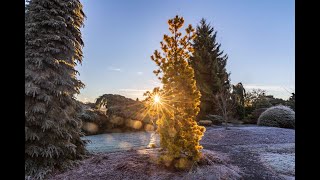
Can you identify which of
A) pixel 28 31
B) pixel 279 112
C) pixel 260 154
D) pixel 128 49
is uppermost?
pixel 28 31

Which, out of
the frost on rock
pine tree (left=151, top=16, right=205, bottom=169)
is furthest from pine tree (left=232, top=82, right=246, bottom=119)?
pine tree (left=151, top=16, right=205, bottom=169)

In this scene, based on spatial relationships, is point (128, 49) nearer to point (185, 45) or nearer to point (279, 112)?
point (185, 45)

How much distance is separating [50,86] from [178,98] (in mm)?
2360

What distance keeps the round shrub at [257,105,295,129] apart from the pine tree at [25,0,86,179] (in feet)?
33.4

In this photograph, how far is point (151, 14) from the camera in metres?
3.40

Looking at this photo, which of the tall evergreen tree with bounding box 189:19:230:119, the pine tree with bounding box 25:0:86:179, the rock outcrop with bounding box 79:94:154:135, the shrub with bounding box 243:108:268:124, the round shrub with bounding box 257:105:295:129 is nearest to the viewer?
the pine tree with bounding box 25:0:86:179

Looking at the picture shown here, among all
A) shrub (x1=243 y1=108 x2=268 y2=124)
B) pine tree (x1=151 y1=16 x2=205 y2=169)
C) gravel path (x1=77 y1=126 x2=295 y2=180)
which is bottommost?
gravel path (x1=77 y1=126 x2=295 y2=180)

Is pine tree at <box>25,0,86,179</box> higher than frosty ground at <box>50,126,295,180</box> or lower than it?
higher

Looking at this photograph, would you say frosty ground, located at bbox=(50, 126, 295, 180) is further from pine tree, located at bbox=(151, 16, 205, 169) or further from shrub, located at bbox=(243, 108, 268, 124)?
shrub, located at bbox=(243, 108, 268, 124)

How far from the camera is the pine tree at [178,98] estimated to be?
13.6 feet

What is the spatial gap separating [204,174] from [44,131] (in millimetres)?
2881

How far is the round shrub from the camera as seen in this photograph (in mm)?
11406

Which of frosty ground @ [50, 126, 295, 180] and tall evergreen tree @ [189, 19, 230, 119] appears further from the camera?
tall evergreen tree @ [189, 19, 230, 119]

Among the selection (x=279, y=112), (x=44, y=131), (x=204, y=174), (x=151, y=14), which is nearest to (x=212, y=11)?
(x=151, y=14)
